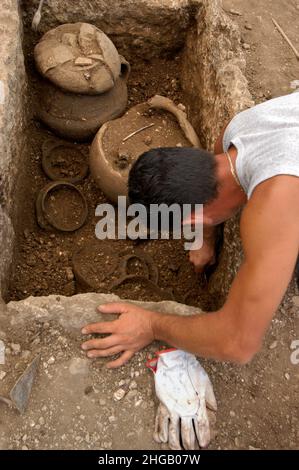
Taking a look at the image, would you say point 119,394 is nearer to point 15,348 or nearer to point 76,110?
point 15,348

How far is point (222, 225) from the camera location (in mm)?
2799

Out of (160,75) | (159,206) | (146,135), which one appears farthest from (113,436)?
(160,75)

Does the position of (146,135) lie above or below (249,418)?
above

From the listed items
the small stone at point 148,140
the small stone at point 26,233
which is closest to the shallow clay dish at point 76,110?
the small stone at point 148,140

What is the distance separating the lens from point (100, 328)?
2.22 metres

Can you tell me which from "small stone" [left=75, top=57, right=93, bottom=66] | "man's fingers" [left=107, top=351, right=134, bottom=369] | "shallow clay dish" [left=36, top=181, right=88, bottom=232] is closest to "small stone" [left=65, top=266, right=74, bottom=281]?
"shallow clay dish" [left=36, top=181, right=88, bottom=232]

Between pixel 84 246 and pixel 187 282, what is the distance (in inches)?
28.6

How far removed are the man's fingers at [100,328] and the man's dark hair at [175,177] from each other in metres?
0.59

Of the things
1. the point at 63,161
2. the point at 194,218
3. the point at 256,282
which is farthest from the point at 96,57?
the point at 256,282

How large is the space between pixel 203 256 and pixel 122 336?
0.89 m

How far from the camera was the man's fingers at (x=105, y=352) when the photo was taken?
219 cm

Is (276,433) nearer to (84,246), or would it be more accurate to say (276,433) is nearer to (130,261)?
(130,261)

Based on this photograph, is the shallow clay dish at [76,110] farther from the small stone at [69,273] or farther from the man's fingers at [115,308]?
the man's fingers at [115,308]

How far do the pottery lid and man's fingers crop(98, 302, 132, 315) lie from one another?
1576mm
